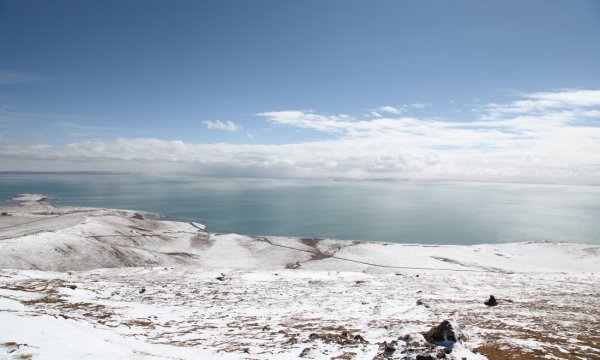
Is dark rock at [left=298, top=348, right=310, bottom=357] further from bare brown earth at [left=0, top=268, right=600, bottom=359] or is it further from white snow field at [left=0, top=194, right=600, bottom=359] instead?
bare brown earth at [left=0, top=268, right=600, bottom=359]

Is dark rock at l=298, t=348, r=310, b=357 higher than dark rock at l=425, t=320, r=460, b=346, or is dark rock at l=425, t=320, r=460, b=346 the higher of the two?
dark rock at l=425, t=320, r=460, b=346

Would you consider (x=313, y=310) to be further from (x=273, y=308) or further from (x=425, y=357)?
(x=425, y=357)

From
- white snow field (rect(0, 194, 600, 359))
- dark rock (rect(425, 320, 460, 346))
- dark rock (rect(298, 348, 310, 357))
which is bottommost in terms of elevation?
white snow field (rect(0, 194, 600, 359))

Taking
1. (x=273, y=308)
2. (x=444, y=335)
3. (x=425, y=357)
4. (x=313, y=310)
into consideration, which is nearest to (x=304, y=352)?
(x=425, y=357)

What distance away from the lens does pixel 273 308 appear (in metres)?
24.8

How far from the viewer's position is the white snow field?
516 inches

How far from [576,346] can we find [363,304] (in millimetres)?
14825

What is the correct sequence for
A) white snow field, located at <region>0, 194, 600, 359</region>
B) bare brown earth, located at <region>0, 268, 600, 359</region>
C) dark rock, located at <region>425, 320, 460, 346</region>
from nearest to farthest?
dark rock, located at <region>425, 320, 460, 346</region> < white snow field, located at <region>0, 194, 600, 359</region> < bare brown earth, located at <region>0, 268, 600, 359</region>

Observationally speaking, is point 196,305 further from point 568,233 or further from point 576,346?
point 568,233

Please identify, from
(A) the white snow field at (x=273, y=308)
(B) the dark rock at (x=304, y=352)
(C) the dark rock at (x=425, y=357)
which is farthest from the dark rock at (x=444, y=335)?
(B) the dark rock at (x=304, y=352)

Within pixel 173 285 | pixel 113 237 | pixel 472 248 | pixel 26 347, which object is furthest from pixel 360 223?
pixel 26 347

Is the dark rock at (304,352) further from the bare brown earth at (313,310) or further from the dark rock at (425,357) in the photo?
the dark rock at (425,357)

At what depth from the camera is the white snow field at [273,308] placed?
1311 cm

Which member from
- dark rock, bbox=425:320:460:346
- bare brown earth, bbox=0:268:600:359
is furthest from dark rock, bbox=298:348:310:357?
dark rock, bbox=425:320:460:346
